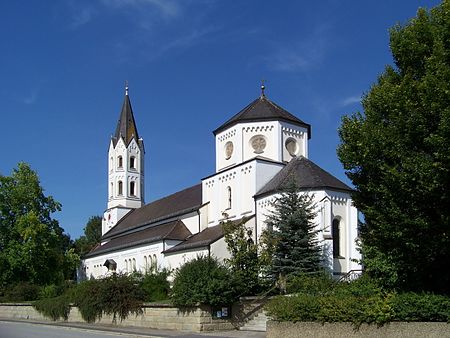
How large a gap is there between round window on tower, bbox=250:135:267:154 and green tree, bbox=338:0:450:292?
23478 mm

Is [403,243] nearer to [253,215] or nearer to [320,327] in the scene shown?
[320,327]

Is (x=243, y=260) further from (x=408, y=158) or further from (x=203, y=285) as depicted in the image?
(x=408, y=158)

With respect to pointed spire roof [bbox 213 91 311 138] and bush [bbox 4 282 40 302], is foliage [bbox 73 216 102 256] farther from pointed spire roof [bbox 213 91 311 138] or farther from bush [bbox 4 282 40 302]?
pointed spire roof [bbox 213 91 311 138]

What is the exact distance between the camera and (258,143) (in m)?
46.5

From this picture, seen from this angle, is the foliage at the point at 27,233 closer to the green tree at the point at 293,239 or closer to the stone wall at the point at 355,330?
the green tree at the point at 293,239

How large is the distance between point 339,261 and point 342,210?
350cm

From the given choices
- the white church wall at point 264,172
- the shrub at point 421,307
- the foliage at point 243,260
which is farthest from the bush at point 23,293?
the shrub at point 421,307

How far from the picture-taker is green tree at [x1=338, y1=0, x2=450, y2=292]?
1777 centimetres

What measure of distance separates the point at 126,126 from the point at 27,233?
27887 mm

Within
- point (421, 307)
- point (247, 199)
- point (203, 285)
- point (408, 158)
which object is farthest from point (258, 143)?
point (408, 158)

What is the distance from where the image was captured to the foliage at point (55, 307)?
39.0m

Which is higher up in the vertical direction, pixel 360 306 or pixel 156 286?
pixel 360 306

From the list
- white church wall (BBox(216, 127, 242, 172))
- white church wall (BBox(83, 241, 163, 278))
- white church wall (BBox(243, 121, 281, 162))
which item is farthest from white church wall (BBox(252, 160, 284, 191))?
white church wall (BBox(83, 241, 163, 278))

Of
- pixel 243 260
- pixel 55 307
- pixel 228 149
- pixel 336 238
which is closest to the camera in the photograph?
pixel 243 260
